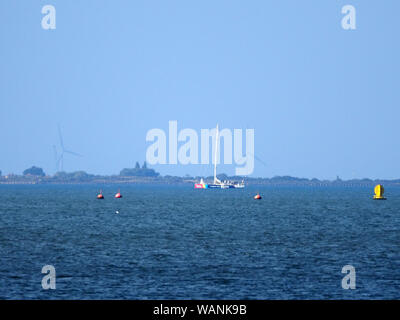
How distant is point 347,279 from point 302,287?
4.67m

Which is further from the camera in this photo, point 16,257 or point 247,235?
point 247,235

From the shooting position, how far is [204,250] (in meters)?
76.9

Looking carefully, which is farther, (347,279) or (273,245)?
(273,245)

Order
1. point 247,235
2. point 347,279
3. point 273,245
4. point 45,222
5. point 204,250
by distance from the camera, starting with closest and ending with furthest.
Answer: point 347,279
point 204,250
point 273,245
point 247,235
point 45,222

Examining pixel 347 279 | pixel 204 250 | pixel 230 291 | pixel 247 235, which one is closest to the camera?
pixel 230 291
